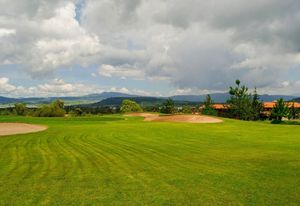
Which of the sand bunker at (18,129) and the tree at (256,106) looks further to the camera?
the tree at (256,106)

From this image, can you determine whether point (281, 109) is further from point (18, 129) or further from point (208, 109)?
point (18, 129)

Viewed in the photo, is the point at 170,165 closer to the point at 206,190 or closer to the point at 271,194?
the point at 206,190

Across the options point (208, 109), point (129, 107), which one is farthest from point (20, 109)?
point (208, 109)

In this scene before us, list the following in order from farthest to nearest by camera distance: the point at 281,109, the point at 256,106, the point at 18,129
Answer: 1. the point at 256,106
2. the point at 281,109
3. the point at 18,129

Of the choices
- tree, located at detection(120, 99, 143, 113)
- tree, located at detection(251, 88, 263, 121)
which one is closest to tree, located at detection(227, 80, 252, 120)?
tree, located at detection(251, 88, 263, 121)

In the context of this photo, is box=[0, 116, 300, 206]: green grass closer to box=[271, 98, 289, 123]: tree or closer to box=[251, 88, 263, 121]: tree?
box=[271, 98, 289, 123]: tree

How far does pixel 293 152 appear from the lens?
21.2m

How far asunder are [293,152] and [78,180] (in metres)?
15.7

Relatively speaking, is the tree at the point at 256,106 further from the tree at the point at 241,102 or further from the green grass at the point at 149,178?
the green grass at the point at 149,178

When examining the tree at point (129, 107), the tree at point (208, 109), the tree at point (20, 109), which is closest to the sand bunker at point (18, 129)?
the tree at point (208, 109)

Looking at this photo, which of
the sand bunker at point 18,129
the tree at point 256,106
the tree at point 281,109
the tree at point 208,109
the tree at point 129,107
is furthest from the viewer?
the tree at point 129,107

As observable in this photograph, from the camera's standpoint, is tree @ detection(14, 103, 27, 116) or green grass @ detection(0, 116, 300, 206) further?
tree @ detection(14, 103, 27, 116)

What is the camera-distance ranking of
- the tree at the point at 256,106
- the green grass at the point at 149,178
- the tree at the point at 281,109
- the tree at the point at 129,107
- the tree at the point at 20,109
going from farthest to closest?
1. the tree at the point at 129,107
2. the tree at the point at 20,109
3. the tree at the point at 256,106
4. the tree at the point at 281,109
5. the green grass at the point at 149,178

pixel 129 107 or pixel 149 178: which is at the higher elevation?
pixel 129 107
